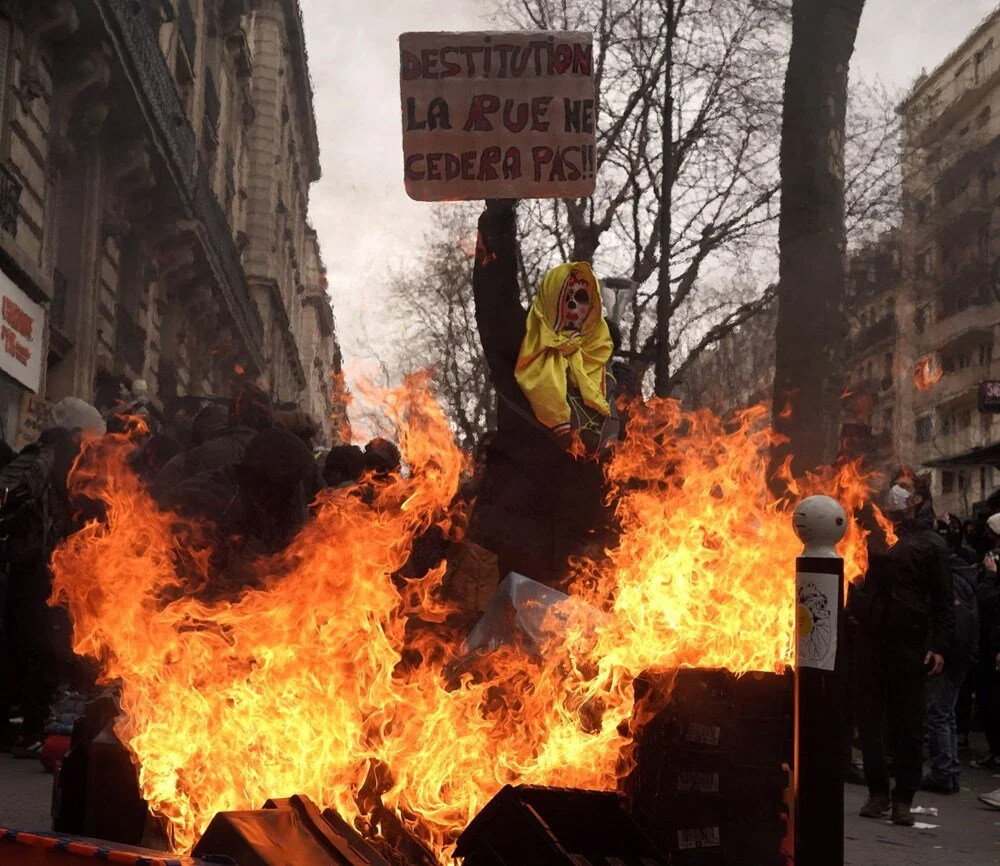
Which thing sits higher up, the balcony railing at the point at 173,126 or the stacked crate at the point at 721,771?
the balcony railing at the point at 173,126

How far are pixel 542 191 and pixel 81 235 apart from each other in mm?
12929

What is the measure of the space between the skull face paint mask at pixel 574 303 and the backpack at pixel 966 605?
5844mm

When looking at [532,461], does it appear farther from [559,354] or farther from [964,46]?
[964,46]

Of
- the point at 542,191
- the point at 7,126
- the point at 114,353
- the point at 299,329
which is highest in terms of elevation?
the point at 299,329

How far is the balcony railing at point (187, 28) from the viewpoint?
23844mm

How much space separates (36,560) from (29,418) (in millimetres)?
6884

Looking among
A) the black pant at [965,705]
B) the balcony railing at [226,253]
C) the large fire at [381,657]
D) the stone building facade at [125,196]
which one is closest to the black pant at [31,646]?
the stone building facade at [125,196]

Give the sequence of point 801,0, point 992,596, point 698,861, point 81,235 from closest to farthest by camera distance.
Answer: point 698,861 → point 801,0 → point 992,596 → point 81,235

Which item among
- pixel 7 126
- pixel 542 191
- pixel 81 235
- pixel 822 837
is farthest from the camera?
pixel 81 235

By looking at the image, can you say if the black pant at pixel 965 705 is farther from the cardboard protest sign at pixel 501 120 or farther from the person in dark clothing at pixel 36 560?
the cardboard protest sign at pixel 501 120

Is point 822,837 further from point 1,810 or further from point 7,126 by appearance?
point 7,126

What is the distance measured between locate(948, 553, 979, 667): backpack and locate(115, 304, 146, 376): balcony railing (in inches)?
517

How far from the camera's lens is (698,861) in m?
4.64

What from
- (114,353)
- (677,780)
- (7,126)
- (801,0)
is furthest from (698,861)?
(114,353)
